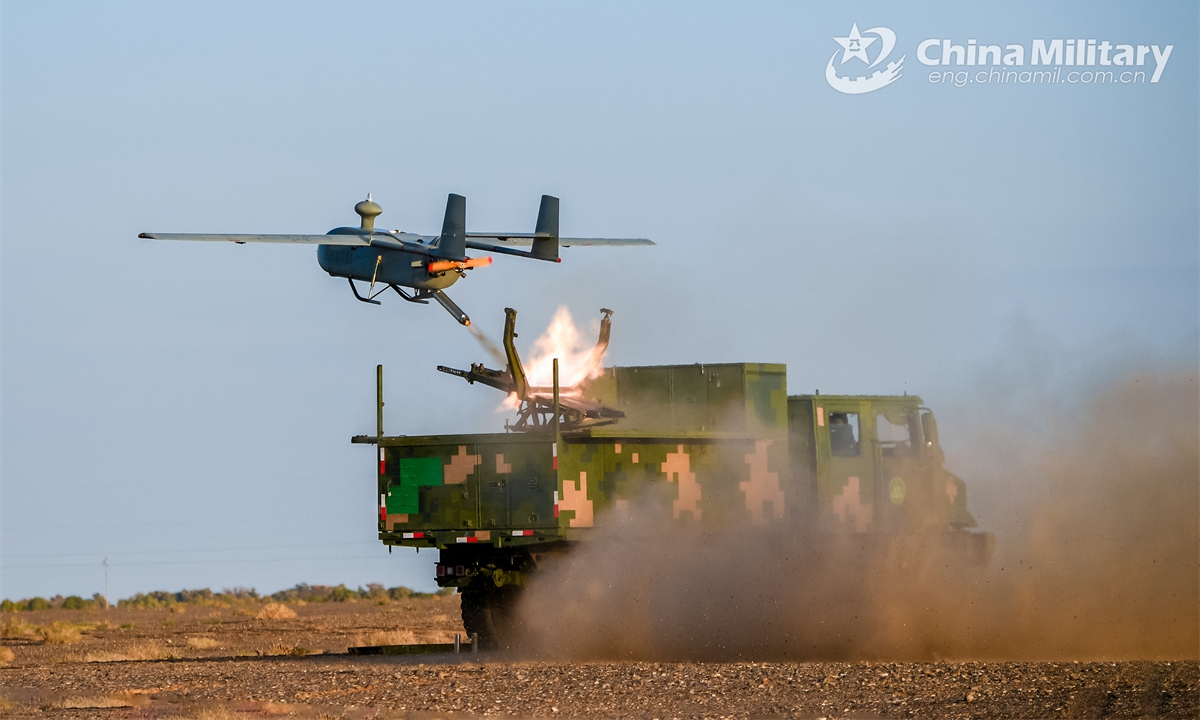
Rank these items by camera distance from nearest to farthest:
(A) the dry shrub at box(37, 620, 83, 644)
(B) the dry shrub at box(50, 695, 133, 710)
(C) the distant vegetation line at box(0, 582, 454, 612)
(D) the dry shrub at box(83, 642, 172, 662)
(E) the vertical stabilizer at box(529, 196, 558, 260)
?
(B) the dry shrub at box(50, 695, 133, 710)
(D) the dry shrub at box(83, 642, 172, 662)
(E) the vertical stabilizer at box(529, 196, 558, 260)
(A) the dry shrub at box(37, 620, 83, 644)
(C) the distant vegetation line at box(0, 582, 454, 612)

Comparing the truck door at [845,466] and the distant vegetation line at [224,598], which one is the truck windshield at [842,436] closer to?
the truck door at [845,466]

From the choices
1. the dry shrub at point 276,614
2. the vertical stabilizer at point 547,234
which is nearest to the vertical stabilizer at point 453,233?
the vertical stabilizer at point 547,234

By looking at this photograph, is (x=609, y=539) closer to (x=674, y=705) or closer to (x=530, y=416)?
(x=530, y=416)

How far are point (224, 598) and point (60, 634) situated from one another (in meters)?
30.0

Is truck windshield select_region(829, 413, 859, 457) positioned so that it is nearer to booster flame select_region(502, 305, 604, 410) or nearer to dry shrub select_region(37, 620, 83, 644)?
booster flame select_region(502, 305, 604, 410)

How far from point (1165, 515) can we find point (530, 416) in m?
9.20

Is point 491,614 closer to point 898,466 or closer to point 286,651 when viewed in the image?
point 286,651

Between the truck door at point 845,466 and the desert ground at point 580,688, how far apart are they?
3.64 metres

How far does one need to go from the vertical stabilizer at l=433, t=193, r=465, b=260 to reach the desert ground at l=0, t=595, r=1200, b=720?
6.76 meters

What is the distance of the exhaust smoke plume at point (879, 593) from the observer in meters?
19.4

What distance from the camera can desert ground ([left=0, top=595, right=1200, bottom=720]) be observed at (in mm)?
13547

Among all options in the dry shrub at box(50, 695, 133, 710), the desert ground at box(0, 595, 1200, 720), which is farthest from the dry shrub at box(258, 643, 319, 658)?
the dry shrub at box(50, 695, 133, 710)

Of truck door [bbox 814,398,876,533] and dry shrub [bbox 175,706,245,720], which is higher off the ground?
truck door [bbox 814,398,876,533]

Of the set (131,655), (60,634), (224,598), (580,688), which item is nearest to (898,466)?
(580,688)
